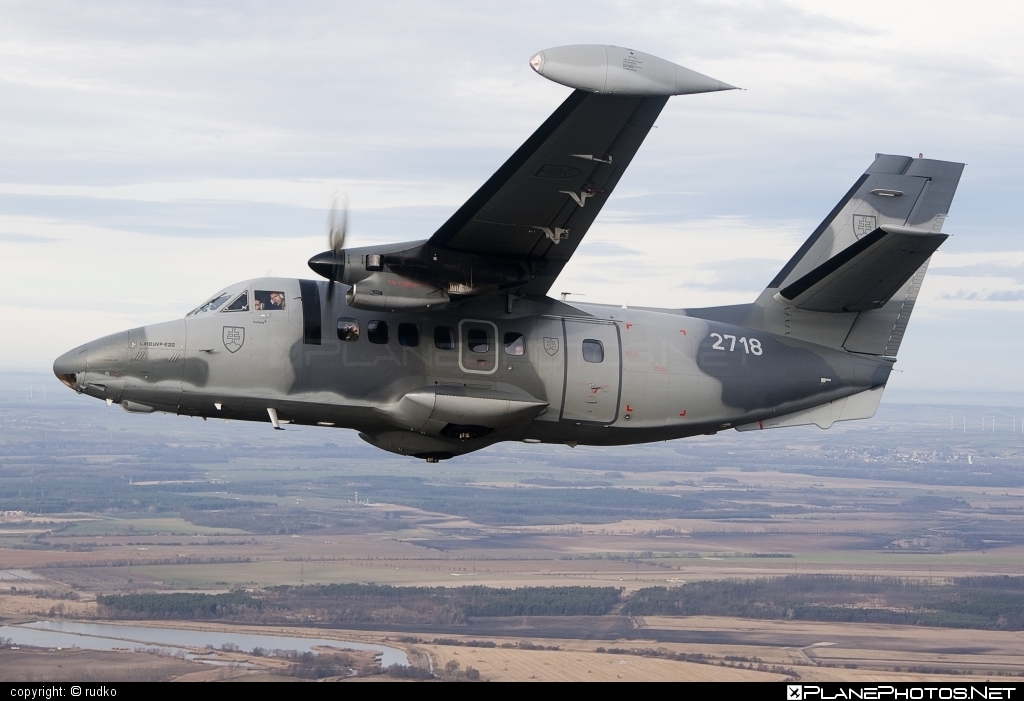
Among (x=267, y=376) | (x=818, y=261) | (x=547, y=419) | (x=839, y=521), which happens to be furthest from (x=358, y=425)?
(x=839, y=521)

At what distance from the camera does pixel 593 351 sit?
20250 millimetres

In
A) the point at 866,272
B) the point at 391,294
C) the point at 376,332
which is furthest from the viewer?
the point at 866,272

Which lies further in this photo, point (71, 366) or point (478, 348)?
point (478, 348)

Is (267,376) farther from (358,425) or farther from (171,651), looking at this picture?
(171,651)

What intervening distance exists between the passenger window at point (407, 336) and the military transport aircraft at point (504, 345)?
2 cm

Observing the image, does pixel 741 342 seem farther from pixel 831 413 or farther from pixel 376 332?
pixel 376 332

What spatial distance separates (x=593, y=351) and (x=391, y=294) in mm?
3922

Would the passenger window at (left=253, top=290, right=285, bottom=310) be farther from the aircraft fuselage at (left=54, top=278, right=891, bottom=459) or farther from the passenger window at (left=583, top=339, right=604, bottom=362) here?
the passenger window at (left=583, top=339, right=604, bottom=362)

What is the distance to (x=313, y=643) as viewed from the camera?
50.7m

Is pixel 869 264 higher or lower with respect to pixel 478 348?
higher

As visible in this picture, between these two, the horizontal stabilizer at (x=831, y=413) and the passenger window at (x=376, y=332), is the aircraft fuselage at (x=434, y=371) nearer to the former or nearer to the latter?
the passenger window at (x=376, y=332)

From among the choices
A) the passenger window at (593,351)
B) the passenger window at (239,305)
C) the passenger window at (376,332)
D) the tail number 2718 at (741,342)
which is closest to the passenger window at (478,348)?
the passenger window at (376,332)

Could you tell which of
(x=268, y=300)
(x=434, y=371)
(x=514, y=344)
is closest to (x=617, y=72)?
(x=514, y=344)
